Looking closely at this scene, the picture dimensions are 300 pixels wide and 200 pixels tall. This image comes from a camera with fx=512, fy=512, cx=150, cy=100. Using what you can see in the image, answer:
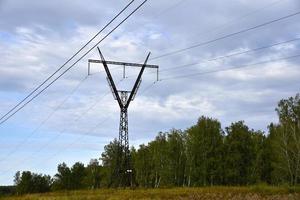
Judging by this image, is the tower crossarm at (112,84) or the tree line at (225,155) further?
the tree line at (225,155)

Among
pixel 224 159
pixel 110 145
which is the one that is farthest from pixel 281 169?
pixel 110 145

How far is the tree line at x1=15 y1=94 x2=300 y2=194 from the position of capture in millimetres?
67938

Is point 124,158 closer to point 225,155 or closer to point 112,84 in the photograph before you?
point 112,84

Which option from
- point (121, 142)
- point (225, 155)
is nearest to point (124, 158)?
point (121, 142)

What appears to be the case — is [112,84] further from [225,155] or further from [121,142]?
[225,155]

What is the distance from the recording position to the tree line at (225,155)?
67938mm

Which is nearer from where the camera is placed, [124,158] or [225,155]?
[124,158]

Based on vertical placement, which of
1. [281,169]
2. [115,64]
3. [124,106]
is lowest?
[281,169]

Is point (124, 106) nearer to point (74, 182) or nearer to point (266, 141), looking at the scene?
point (266, 141)

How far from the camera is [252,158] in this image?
83750 mm

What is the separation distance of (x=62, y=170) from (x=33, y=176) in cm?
1253

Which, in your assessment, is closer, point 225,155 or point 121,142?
point 121,142

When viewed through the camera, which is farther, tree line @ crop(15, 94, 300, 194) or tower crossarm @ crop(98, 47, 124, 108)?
tree line @ crop(15, 94, 300, 194)

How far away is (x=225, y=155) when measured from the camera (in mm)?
83438
